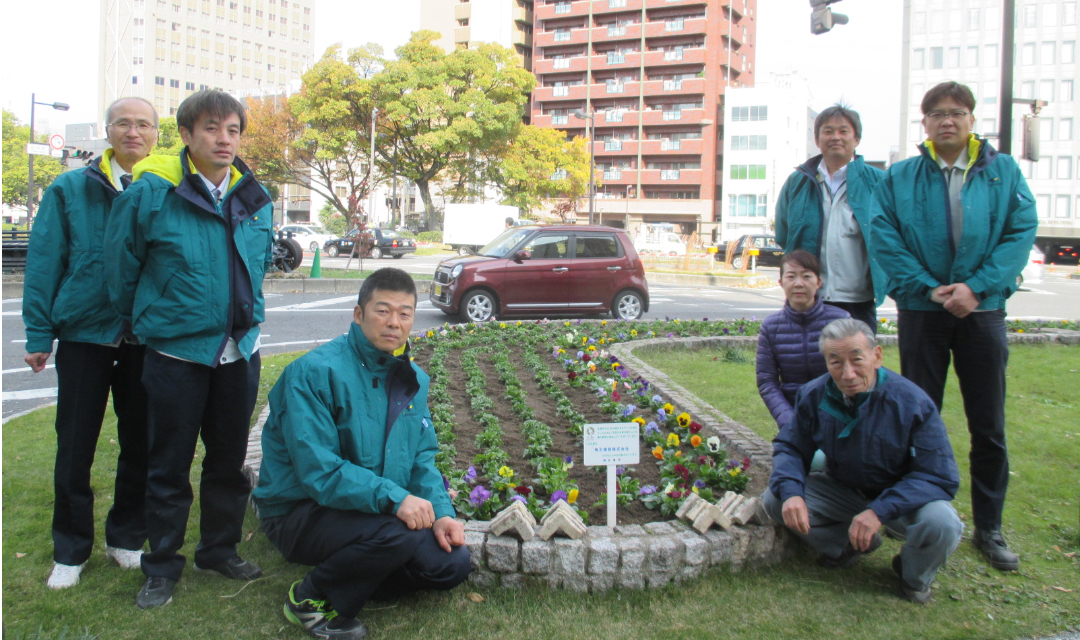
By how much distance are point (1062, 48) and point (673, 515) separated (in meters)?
77.7

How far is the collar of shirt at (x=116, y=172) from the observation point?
326 cm

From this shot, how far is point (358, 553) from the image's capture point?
280cm

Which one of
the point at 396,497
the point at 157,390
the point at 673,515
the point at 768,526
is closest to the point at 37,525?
the point at 157,390

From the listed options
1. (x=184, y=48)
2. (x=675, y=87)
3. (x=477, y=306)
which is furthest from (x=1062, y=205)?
(x=184, y=48)

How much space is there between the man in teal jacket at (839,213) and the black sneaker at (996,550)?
1192mm

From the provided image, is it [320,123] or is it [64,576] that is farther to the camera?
[320,123]

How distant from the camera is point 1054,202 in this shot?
64.3 meters

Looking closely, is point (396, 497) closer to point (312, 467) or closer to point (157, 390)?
point (312, 467)

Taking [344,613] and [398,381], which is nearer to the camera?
[344,613]

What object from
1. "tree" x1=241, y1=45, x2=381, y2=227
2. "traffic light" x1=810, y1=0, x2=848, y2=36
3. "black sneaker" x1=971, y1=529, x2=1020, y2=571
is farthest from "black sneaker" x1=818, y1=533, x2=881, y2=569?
"tree" x1=241, y1=45, x2=381, y2=227

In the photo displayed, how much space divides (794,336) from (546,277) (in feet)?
28.0

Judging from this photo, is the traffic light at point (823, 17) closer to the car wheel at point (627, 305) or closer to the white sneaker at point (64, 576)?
the car wheel at point (627, 305)

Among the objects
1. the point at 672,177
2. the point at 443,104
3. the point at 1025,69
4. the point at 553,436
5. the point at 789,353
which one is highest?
the point at 1025,69

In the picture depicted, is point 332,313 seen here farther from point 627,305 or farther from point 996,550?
point 996,550
